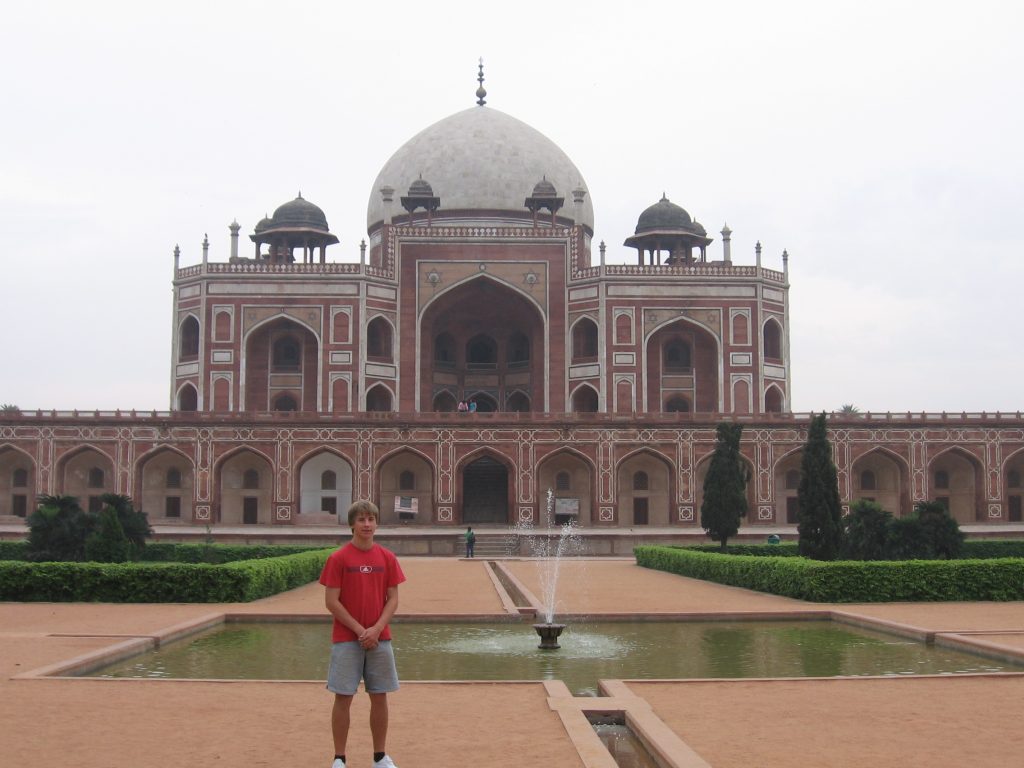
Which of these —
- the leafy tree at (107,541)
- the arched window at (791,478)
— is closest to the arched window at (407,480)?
the arched window at (791,478)

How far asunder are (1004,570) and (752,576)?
3.09 metres

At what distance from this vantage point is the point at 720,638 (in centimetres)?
1051

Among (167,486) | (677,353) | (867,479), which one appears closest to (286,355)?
(167,486)

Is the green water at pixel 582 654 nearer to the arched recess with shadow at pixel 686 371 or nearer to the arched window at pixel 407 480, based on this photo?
the arched window at pixel 407 480

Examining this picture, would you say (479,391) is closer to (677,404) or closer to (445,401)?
(445,401)

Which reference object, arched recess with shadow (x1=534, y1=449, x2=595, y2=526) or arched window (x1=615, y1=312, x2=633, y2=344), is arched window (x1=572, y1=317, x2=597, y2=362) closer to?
arched window (x1=615, y1=312, x2=633, y2=344)

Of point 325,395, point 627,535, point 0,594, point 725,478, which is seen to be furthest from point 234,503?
point 0,594

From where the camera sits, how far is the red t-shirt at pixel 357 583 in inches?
208

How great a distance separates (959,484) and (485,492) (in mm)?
12814

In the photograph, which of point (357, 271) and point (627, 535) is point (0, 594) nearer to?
point (627, 535)

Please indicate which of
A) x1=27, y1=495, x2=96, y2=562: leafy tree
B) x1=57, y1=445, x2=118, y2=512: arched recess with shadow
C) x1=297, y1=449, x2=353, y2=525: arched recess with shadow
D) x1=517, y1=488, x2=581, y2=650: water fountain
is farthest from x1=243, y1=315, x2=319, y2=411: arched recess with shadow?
x1=27, y1=495, x2=96, y2=562: leafy tree

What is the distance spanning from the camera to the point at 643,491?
3100 centimetres

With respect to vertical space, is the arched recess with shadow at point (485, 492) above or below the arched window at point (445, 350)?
below

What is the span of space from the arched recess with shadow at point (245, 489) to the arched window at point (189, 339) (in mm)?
6399
